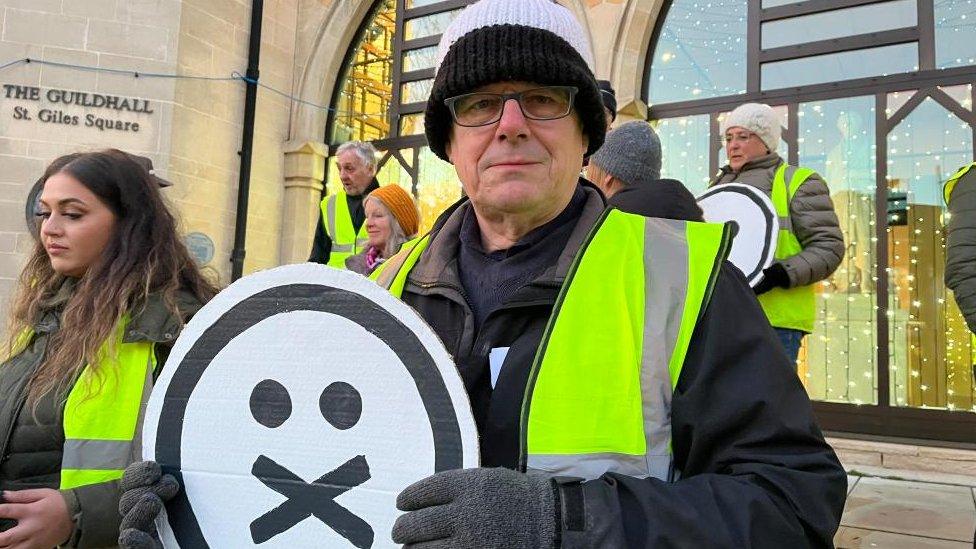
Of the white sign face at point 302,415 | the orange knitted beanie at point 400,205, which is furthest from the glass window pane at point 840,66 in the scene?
the white sign face at point 302,415

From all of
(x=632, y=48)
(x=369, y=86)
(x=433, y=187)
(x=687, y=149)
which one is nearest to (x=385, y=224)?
(x=687, y=149)

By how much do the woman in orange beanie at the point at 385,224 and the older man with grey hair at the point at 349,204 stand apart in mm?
589

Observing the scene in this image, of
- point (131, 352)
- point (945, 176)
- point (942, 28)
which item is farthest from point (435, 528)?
point (942, 28)

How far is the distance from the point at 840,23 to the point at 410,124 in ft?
14.6

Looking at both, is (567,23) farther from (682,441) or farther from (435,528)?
(435,528)

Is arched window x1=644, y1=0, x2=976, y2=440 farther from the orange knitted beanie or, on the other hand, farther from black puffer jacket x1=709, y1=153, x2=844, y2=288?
the orange knitted beanie

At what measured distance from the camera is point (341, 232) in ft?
15.3

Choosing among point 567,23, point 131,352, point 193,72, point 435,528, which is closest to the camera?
point 435,528

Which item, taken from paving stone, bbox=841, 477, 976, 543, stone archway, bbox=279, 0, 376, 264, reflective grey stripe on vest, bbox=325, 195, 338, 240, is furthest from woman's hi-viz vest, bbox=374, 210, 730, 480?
stone archway, bbox=279, 0, 376, 264

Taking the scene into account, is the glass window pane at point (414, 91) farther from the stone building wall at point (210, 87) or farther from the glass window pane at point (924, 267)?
the glass window pane at point (924, 267)

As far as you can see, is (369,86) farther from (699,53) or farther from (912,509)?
(912,509)

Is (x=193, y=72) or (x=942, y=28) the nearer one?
(x=942, y=28)

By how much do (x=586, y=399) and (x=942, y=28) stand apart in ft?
18.6

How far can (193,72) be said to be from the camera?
24.2ft
